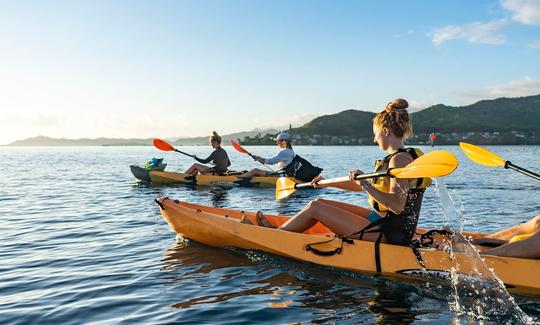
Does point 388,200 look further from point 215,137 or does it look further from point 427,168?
point 215,137

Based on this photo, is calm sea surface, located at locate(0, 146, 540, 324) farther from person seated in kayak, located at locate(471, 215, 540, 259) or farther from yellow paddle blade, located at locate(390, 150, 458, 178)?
yellow paddle blade, located at locate(390, 150, 458, 178)

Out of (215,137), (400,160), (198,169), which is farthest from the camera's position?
(198,169)

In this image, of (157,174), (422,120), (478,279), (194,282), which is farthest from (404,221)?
(422,120)

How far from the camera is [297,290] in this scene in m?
5.75

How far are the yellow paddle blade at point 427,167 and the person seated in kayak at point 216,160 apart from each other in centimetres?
1283

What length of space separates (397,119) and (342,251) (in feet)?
6.51

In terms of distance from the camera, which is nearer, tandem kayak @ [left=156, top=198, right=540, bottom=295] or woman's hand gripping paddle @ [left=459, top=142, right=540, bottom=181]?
tandem kayak @ [left=156, top=198, right=540, bottom=295]

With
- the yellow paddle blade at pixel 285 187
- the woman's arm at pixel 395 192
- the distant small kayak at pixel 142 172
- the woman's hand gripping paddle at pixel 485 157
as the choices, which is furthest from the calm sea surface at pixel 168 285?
the distant small kayak at pixel 142 172

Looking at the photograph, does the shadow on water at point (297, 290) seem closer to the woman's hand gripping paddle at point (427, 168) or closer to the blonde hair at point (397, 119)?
the woman's hand gripping paddle at point (427, 168)

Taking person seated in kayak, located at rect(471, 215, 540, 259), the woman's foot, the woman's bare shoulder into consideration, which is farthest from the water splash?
the woman's foot

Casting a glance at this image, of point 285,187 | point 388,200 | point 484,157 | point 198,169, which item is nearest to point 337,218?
point 388,200

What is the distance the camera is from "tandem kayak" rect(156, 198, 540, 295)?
522cm

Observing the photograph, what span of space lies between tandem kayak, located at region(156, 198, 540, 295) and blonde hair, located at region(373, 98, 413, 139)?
1.51m

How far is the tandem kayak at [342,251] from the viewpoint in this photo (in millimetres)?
5219
